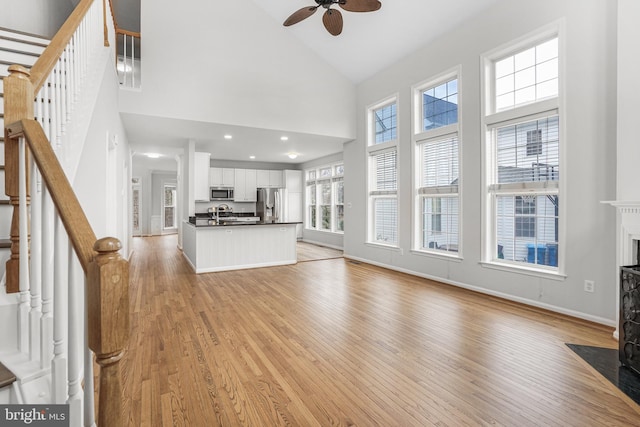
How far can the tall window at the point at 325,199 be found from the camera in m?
8.95

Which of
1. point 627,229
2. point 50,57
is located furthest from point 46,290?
point 627,229

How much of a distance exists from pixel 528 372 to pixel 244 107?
531cm

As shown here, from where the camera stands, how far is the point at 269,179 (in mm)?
10141

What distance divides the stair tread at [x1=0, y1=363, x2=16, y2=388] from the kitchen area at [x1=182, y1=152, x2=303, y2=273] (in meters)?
4.55

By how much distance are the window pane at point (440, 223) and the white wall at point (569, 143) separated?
250 millimetres

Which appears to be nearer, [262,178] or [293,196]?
[262,178]

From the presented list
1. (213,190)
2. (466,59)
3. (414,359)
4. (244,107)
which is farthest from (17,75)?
(213,190)

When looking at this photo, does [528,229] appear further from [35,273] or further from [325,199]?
[325,199]

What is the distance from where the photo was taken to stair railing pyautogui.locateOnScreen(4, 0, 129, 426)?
87 cm

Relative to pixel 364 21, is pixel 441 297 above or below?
→ below

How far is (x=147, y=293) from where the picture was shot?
4.36 m

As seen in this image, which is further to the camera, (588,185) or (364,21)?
(364,21)

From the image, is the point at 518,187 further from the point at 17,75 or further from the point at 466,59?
the point at 17,75

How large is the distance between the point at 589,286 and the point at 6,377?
4532 millimetres
